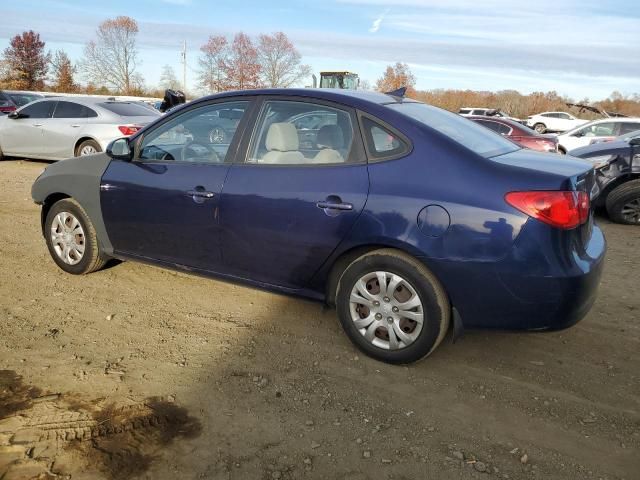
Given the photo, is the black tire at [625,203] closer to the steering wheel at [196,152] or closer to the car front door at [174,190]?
the car front door at [174,190]

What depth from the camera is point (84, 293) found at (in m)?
4.46

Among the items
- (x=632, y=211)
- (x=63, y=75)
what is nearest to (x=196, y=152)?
(x=632, y=211)

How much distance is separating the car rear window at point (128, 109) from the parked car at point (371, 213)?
7588 millimetres

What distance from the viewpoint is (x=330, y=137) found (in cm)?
348

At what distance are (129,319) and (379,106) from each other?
2.36 meters

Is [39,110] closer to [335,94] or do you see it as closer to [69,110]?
[69,110]

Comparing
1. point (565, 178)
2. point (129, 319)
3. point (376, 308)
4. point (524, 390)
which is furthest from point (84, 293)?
point (565, 178)

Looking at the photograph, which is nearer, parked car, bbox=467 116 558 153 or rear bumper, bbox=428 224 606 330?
rear bumper, bbox=428 224 606 330

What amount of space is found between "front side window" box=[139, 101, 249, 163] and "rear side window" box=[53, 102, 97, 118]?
25.2 feet

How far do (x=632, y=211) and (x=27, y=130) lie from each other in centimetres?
1161

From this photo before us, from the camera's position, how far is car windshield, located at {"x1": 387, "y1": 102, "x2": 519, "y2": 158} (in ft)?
10.9

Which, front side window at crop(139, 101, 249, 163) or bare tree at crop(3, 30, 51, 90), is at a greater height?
bare tree at crop(3, 30, 51, 90)

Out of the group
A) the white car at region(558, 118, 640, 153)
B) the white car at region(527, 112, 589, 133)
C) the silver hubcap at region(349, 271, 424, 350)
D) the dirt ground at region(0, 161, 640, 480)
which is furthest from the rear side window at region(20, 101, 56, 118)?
the white car at region(527, 112, 589, 133)

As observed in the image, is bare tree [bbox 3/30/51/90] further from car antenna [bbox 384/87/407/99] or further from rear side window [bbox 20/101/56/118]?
car antenna [bbox 384/87/407/99]
